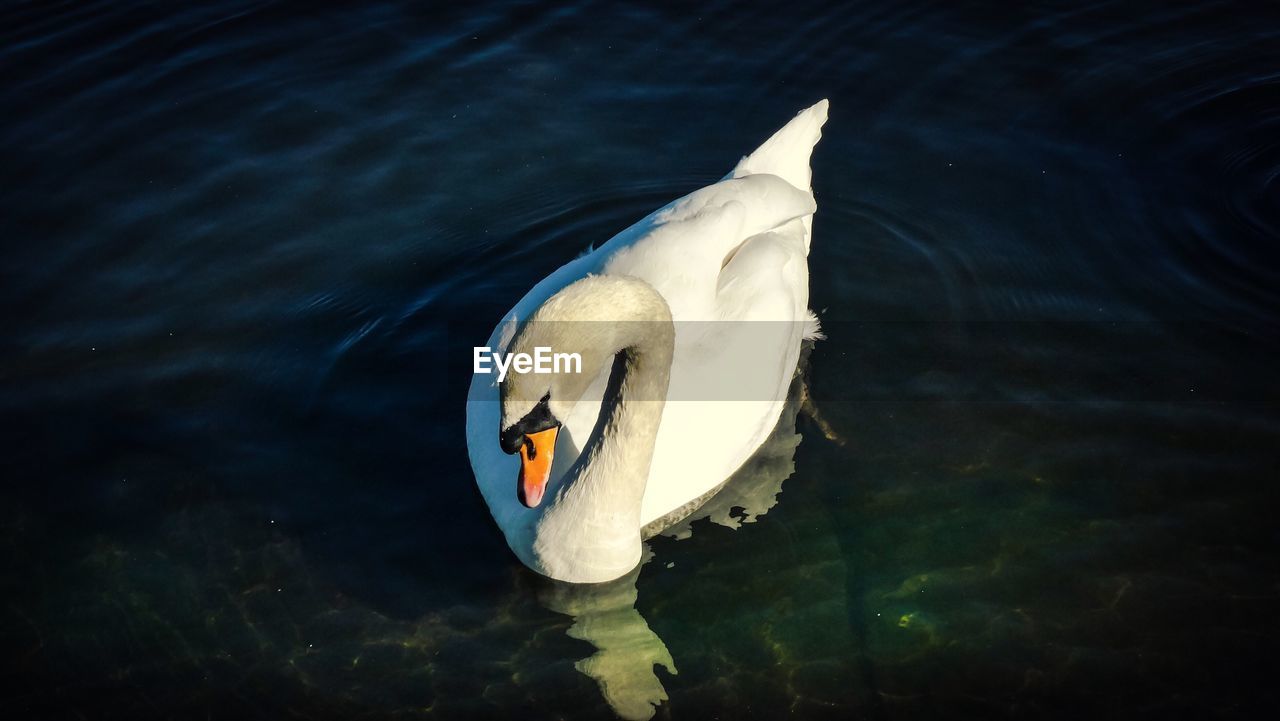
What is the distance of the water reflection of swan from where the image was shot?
242 inches

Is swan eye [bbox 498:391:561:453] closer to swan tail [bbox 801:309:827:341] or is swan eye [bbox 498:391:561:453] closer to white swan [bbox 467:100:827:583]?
white swan [bbox 467:100:827:583]

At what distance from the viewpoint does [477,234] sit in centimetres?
912

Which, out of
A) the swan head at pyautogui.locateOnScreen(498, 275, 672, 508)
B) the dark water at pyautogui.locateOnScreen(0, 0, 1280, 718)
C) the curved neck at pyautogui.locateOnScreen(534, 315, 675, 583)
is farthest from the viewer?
the dark water at pyautogui.locateOnScreen(0, 0, 1280, 718)

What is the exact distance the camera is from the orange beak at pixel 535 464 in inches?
223

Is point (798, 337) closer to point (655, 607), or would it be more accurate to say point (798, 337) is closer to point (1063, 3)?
point (655, 607)

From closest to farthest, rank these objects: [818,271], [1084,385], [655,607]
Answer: [655,607], [1084,385], [818,271]

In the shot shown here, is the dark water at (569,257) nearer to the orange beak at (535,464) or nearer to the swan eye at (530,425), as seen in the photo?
the orange beak at (535,464)

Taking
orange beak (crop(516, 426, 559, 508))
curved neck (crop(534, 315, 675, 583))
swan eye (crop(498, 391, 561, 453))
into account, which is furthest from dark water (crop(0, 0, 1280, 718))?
swan eye (crop(498, 391, 561, 453))

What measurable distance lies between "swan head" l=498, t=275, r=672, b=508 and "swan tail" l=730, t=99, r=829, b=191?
113 inches

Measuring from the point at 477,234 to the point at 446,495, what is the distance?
2.62 metres

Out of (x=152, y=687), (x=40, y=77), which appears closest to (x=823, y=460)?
(x=152, y=687)

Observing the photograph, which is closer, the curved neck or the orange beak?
the orange beak

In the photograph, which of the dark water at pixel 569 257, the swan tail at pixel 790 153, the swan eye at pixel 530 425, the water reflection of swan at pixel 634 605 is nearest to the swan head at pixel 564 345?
the swan eye at pixel 530 425

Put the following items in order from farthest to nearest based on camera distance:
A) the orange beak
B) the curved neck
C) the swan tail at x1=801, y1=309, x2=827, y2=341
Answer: the swan tail at x1=801, y1=309, x2=827, y2=341 < the curved neck < the orange beak
